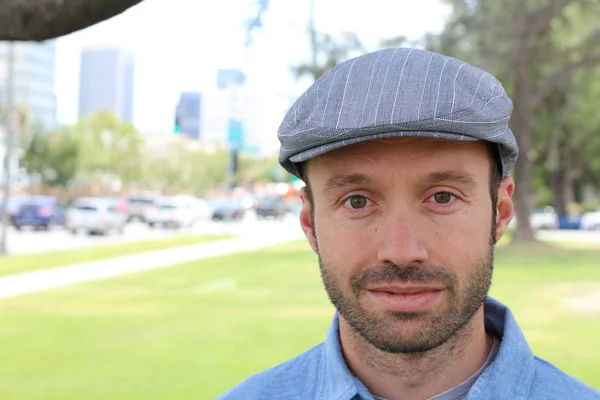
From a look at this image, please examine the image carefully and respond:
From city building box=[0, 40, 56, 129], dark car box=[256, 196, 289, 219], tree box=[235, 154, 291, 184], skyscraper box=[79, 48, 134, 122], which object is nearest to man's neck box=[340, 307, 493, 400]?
city building box=[0, 40, 56, 129]

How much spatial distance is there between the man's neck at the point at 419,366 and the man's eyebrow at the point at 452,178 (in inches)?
9.6

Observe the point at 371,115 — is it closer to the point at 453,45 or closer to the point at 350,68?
the point at 350,68

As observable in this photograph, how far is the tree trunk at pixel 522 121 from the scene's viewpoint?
848 inches

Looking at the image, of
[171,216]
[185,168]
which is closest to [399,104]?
[171,216]

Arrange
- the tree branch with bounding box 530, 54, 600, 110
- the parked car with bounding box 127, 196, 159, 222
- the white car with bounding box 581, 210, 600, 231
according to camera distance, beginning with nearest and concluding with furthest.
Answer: the tree branch with bounding box 530, 54, 600, 110
the white car with bounding box 581, 210, 600, 231
the parked car with bounding box 127, 196, 159, 222

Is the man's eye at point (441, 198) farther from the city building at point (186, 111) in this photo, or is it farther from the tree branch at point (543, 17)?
the tree branch at point (543, 17)

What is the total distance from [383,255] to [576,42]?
24.9 meters

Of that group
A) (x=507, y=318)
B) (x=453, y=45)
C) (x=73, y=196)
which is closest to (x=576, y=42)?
(x=453, y=45)

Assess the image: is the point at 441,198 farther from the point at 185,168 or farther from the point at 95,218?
the point at 185,168

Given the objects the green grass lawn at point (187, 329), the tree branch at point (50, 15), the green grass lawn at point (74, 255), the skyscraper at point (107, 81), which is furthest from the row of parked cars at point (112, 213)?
the skyscraper at point (107, 81)

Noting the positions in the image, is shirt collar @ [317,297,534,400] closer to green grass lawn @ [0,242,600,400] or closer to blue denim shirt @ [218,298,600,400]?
blue denim shirt @ [218,298,600,400]

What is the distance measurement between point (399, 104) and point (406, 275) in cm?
28

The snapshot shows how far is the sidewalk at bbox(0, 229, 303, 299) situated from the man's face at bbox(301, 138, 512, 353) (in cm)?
1211

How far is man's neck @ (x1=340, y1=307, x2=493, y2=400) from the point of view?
1479mm
